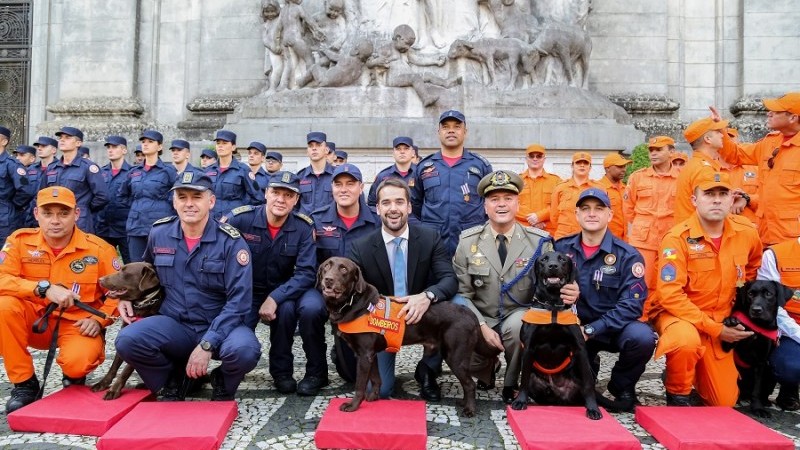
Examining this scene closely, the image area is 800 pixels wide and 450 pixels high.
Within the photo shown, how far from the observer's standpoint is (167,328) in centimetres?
441

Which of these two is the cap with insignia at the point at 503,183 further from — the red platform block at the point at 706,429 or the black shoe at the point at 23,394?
the black shoe at the point at 23,394

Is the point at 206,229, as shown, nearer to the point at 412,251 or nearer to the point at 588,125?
the point at 412,251

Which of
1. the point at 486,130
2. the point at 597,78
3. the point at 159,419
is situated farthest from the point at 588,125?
the point at 159,419

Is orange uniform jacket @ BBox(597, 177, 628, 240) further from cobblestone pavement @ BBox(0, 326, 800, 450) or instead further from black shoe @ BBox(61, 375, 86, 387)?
black shoe @ BBox(61, 375, 86, 387)

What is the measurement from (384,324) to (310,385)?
1.02 m

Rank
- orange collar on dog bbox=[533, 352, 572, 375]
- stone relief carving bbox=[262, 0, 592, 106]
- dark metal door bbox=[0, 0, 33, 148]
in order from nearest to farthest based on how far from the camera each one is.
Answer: orange collar on dog bbox=[533, 352, 572, 375], stone relief carving bbox=[262, 0, 592, 106], dark metal door bbox=[0, 0, 33, 148]

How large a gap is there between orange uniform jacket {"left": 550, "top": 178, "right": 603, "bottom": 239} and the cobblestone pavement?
7.63 ft

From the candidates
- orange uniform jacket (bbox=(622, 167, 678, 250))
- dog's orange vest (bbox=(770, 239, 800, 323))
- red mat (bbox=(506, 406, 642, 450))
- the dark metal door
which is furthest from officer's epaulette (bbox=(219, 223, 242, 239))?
the dark metal door

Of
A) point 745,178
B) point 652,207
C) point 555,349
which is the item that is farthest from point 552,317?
point 745,178

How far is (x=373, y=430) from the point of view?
145 inches

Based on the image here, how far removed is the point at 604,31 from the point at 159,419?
1180 cm

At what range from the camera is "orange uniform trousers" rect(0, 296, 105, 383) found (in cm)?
444

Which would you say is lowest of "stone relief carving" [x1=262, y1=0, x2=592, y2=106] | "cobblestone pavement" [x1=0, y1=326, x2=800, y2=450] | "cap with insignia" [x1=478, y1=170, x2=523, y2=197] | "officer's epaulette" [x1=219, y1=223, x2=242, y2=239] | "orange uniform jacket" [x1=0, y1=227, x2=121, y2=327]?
"cobblestone pavement" [x1=0, y1=326, x2=800, y2=450]

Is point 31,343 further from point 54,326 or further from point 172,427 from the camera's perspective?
→ point 172,427
